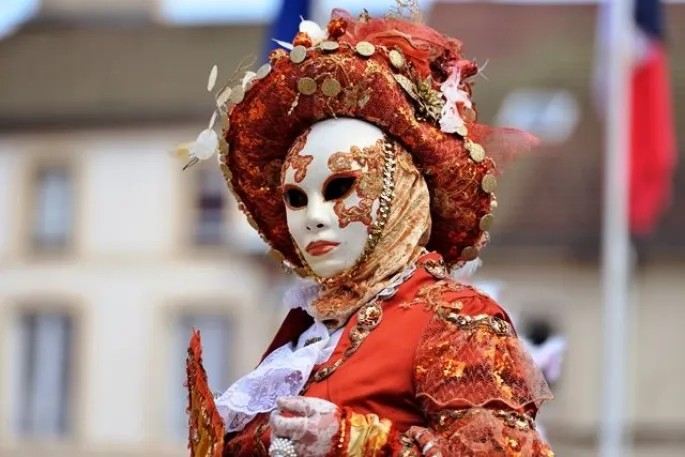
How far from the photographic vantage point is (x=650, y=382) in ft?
59.0

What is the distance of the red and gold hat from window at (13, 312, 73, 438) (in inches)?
646

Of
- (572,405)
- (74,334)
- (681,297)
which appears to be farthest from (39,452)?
(681,297)

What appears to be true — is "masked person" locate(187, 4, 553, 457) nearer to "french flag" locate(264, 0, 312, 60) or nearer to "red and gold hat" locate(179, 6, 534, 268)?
"red and gold hat" locate(179, 6, 534, 268)

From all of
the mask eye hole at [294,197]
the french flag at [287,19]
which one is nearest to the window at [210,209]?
the french flag at [287,19]

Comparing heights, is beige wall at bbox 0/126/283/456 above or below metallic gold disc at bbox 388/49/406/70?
below

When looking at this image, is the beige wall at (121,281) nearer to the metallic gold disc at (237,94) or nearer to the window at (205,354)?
the window at (205,354)

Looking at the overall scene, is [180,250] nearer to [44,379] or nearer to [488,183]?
[44,379]

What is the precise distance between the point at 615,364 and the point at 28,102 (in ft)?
38.0

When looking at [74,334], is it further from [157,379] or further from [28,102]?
[28,102]

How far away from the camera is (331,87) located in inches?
123

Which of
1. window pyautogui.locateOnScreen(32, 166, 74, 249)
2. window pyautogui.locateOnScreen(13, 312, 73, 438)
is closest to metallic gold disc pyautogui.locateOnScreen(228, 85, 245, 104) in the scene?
window pyautogui.locateOnScreen(13, 312, 73, 438)

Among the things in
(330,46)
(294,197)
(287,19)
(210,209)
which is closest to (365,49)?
(330,46)

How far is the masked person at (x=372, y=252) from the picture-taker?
9.29ft

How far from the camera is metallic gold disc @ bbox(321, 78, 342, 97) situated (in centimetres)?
312
